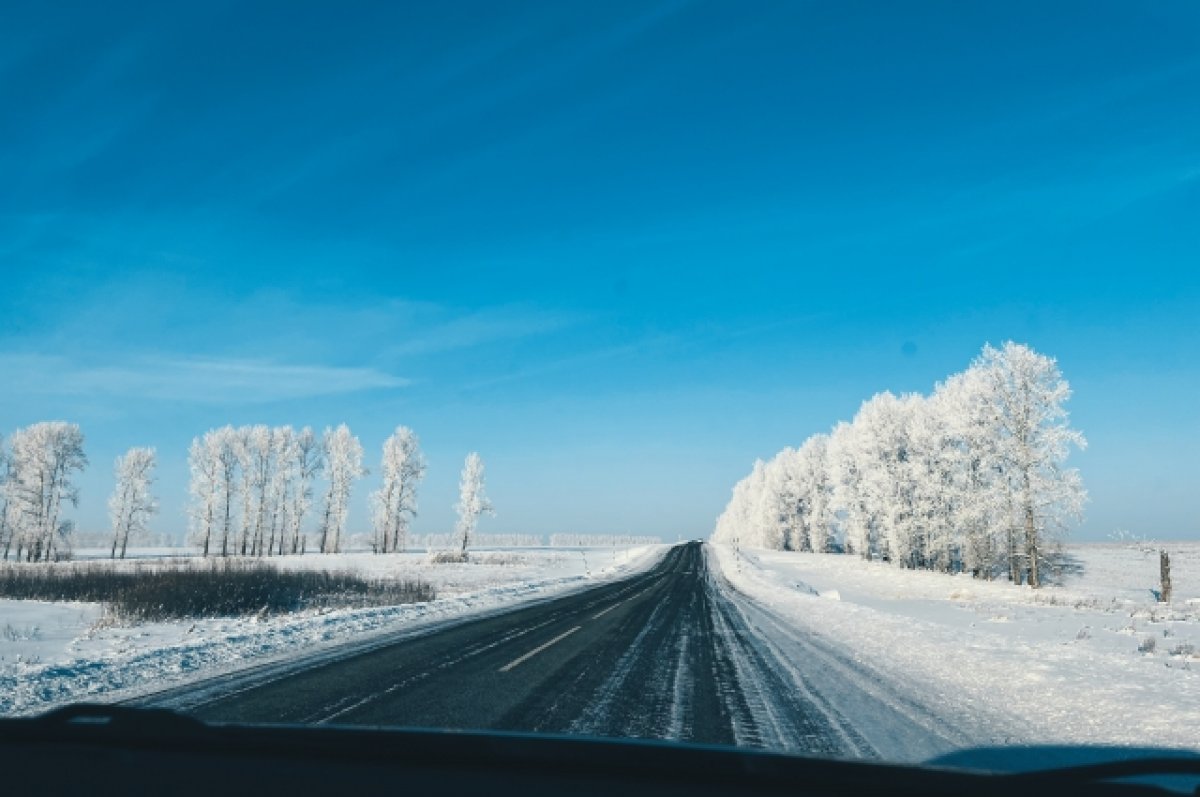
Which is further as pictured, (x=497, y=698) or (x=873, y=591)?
(x=873, y=591)

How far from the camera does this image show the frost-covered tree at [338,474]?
219 ft

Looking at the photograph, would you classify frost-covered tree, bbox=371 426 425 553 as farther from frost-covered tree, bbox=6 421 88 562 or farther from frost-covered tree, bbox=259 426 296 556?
frost-covered tree, bbox=6 421 88 562

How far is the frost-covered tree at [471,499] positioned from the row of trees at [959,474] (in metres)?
34.3

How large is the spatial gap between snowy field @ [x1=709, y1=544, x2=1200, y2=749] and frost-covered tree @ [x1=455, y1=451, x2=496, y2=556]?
46695 millimetres

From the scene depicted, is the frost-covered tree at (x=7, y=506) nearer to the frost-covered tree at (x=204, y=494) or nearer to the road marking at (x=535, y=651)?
the frost-covered tree at (x=204, y=494)

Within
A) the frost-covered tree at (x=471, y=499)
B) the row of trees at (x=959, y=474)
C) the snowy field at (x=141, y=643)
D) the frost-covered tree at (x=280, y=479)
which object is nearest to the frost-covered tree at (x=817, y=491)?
the row of trees at (x=959, y=474)

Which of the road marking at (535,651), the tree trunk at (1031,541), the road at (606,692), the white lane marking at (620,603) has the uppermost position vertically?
the tree trunk at (1031,541)

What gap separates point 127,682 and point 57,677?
1.12 m

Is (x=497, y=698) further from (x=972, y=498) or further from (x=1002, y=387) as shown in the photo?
(x=972, y=498)

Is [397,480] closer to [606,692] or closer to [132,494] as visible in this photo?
[132,494]

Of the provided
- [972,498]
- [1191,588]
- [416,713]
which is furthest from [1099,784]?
[1191,588]

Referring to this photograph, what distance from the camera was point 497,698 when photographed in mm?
7137

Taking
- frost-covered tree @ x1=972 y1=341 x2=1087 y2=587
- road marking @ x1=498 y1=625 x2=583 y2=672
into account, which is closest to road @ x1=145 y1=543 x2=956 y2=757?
road marking @ x1=498 y1=625 x2=583 y2=672

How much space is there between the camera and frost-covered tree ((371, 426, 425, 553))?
215ft
